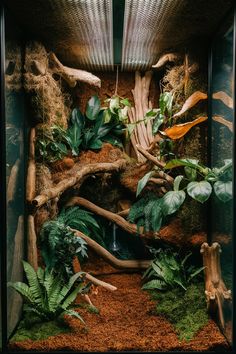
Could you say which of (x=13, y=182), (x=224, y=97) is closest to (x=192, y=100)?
(x=224, y=97)

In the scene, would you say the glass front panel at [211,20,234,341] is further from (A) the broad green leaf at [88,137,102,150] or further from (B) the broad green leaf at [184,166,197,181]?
(A) the broad green leaf at [88,137,102,150]

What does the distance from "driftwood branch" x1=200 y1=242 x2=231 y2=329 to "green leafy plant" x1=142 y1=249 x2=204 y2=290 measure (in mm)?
274

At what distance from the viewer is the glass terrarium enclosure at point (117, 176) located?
2.75m

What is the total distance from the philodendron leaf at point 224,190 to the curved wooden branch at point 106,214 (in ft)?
3.95

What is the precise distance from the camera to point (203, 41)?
3404 millimetres

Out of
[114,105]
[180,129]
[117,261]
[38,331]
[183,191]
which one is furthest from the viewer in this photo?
[114,105]

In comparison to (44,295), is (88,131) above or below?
above

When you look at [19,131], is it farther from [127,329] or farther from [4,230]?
[127,329]

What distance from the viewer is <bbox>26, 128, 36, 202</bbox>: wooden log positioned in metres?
3.30

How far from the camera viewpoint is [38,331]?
2836 mm

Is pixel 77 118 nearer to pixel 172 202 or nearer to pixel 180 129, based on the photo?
pixel 180 129

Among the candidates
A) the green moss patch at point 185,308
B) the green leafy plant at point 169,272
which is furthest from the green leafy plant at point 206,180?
the green moss patch at point 185,308

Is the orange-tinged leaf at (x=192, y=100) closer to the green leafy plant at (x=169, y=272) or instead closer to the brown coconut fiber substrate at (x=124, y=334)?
the green leafy plant at (x=169, y=272)

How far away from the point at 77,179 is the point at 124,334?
1.59 metres
